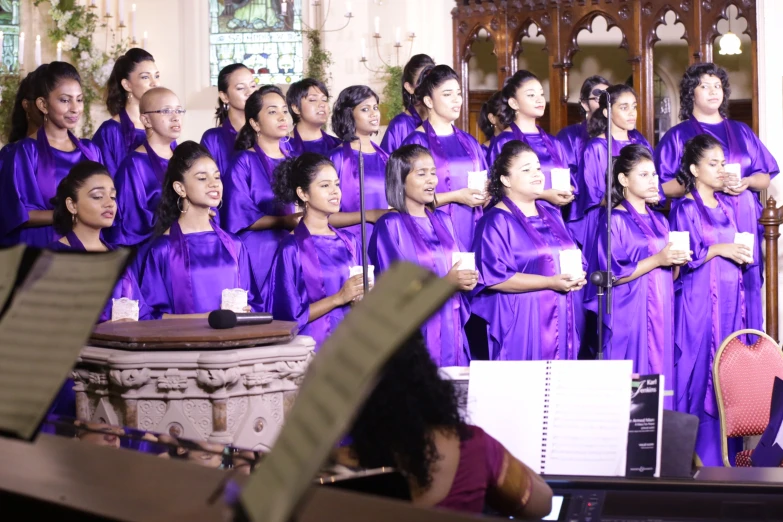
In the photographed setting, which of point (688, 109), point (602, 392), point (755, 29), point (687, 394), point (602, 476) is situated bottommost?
point (687, 394)

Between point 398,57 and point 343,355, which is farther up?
point 398,57

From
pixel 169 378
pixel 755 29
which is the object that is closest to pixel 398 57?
pixel 755 29

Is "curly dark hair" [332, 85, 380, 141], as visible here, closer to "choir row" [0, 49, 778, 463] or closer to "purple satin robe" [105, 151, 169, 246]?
"choir row" [0, 49, 778, 463]

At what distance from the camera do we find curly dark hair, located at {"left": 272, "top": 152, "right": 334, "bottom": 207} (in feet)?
17.9

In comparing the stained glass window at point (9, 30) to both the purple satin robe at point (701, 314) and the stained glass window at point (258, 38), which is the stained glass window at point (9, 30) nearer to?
the stained glass window at point (258, 38)

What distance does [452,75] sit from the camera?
6.70 meters

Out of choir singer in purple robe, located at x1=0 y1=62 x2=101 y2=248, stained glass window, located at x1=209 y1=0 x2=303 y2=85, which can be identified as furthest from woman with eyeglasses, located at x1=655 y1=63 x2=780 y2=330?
stained glass window, located at x1=209 y1=0 x2=303 y2=85

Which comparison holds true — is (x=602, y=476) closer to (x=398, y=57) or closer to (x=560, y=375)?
(x=560, y=375)

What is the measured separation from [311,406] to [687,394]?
228 inches

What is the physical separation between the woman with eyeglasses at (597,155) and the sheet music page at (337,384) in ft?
20.2

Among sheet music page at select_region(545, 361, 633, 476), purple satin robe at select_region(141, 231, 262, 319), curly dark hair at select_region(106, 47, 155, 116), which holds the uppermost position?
curly dark hair at select_region(106, 47, 155, 116)

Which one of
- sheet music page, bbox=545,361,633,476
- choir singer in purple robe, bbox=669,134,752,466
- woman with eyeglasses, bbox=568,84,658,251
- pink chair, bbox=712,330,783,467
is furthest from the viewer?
woman with eyeglasses, bbox=568,84,658,251

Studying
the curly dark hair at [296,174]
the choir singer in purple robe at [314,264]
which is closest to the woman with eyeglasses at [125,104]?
the curly dark hair at [296,174]

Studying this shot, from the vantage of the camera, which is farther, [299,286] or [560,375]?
[299,286]
